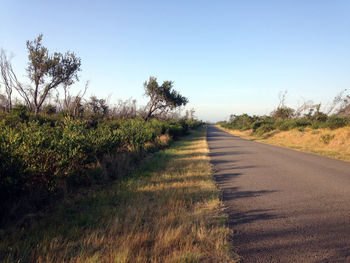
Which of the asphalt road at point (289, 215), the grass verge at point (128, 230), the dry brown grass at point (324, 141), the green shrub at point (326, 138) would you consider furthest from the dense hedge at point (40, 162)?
the green shrub at point (326, 138)

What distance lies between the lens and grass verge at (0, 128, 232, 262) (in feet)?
8.10

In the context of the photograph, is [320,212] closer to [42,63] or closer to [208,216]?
[208,216]

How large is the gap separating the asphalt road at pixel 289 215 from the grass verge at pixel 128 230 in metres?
0.42

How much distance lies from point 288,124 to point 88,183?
2792 cm

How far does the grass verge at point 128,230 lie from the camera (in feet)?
8.10

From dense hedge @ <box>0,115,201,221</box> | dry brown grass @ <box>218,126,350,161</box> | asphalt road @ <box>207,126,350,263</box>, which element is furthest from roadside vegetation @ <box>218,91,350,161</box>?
dense hedge @ <box>0,115,201,221</box>

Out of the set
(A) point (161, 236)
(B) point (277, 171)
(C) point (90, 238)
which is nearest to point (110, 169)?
(C) point (90, 238)

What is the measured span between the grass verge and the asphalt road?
421 mm

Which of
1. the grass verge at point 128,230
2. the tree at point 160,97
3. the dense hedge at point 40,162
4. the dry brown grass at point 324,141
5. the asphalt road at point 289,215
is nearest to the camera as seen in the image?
the grass verge at point 128,230

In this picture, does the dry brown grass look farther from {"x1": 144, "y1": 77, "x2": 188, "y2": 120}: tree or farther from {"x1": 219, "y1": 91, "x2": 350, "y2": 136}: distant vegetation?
{"x1": 144, "y1": 77, "x2": 188, "y2": 120}: tree

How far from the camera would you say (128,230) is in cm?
305

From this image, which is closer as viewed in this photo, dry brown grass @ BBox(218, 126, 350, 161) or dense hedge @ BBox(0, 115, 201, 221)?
dense hedge @ BBox(0, 115, 201, 221)

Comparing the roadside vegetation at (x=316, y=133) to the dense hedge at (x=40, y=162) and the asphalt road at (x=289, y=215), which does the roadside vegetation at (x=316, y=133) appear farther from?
the dense hedge at (x=40, y=162)

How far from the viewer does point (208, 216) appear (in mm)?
3514
